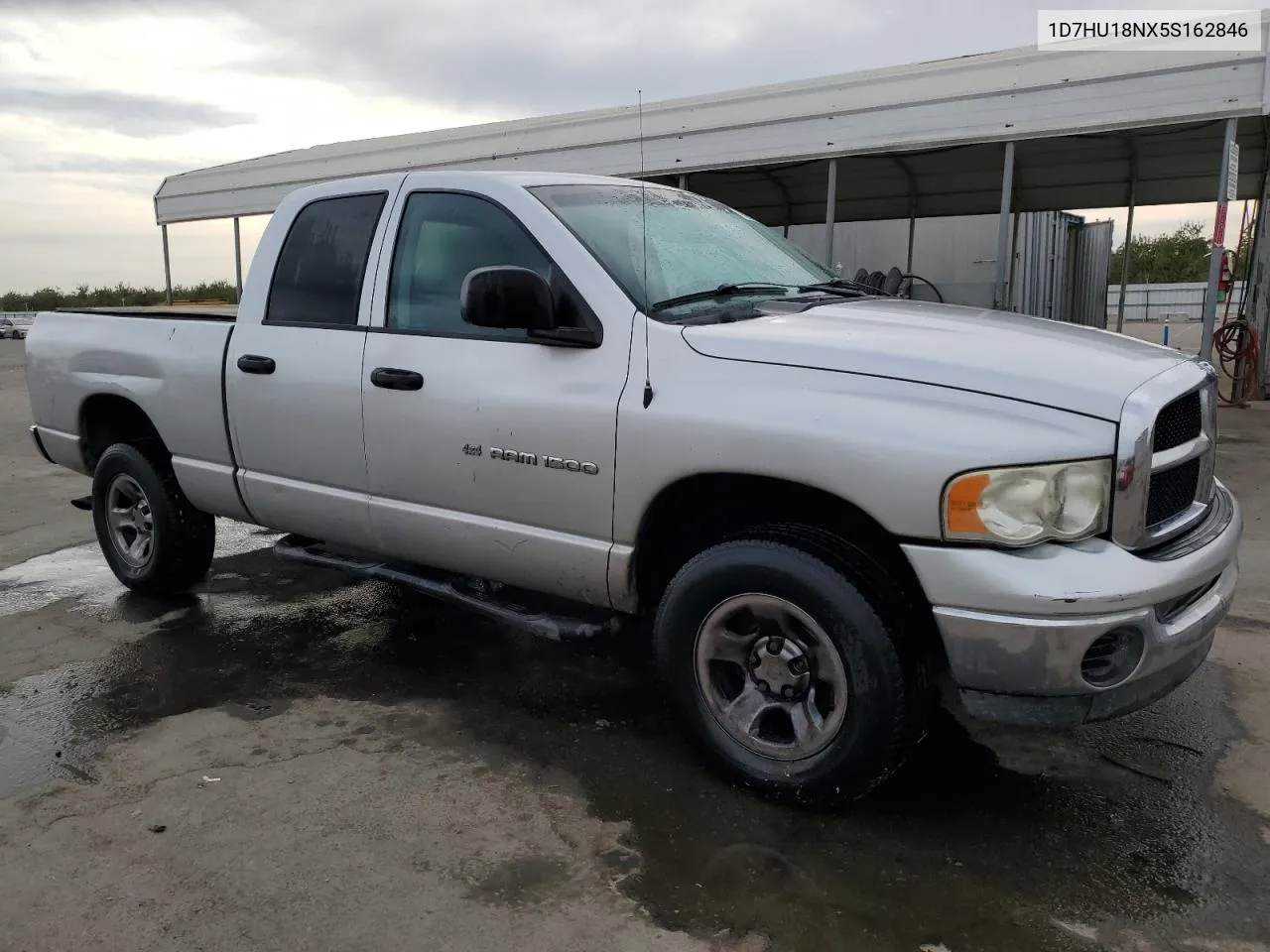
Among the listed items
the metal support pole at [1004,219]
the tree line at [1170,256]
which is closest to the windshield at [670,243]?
the metal support pole at [1004,219]

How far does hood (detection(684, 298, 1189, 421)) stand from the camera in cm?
260

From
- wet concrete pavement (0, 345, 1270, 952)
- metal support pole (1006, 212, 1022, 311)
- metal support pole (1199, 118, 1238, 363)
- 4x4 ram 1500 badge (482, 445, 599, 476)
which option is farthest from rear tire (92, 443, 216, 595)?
metal support pole (1006, 212, 1022, 311)

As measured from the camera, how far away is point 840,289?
12.8 ft

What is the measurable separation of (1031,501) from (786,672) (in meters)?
0.88

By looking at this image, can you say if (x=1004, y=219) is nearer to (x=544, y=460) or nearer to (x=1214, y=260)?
(x=1214, y=260)

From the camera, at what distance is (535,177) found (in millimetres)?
3779

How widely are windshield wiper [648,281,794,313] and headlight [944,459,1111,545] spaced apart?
3.79 feet

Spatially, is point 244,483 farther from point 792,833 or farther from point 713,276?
point 792,833

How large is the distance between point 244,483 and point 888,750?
298 cm

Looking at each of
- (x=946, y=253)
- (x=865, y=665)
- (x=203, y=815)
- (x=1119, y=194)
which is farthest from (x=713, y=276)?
(x=946, y=253)

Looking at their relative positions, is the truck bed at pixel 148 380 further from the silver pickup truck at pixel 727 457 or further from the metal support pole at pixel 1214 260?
the metal support pole at pixel 1214 260

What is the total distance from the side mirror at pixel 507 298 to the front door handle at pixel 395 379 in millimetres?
501

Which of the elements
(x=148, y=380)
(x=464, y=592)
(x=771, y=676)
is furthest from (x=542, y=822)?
(x=148, y=380)

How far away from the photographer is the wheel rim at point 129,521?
5.11m
